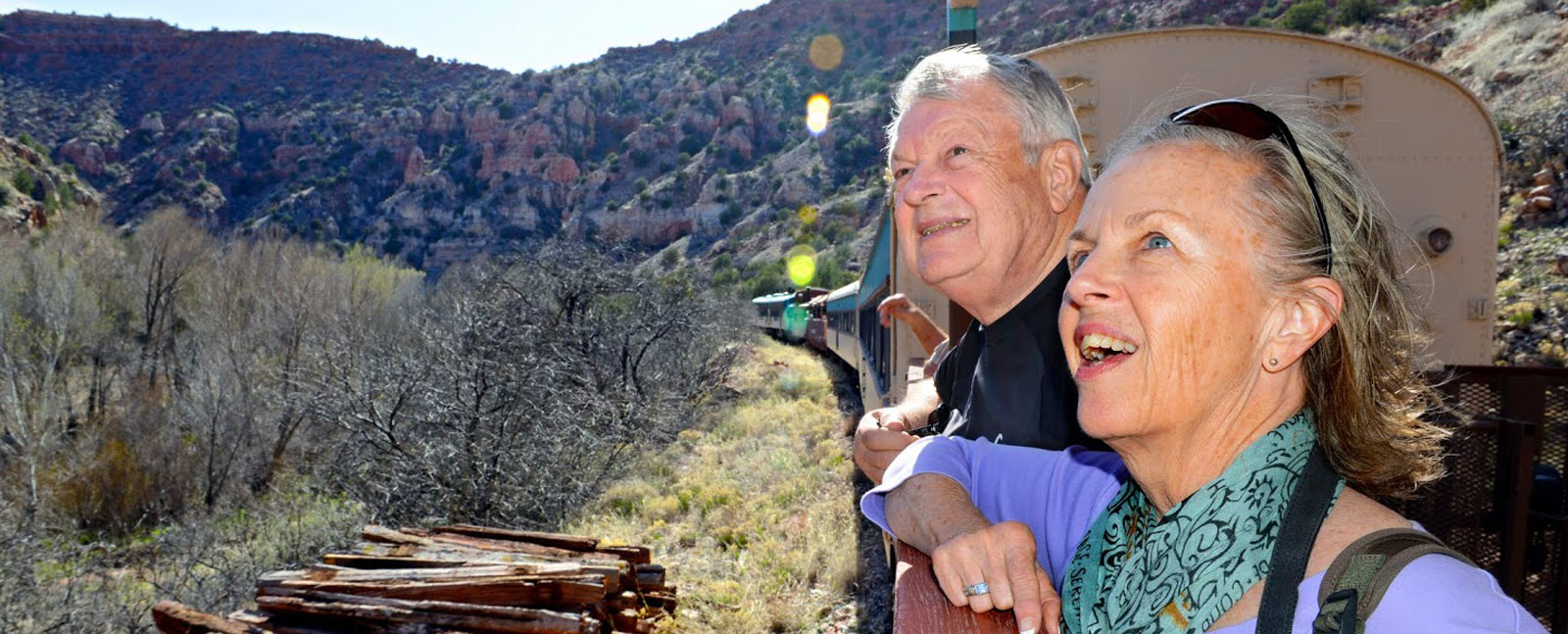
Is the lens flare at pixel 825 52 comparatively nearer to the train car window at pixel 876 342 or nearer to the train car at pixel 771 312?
the train car at pixel 771 312

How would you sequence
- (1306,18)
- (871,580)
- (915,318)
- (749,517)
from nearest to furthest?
(915,318), (871,580), (749,517), (1306,18)

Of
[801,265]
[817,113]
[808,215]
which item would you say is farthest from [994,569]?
[817,113]

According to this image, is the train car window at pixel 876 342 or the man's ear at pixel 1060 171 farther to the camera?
the train car window at pixel 876 342

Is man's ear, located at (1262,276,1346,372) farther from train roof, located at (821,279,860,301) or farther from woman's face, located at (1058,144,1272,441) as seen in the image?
train roof, located at (821,279,860,301)

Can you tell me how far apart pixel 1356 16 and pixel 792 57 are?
58.4 m

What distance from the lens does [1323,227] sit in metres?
1.08

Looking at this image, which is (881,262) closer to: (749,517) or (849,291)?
(749,517)

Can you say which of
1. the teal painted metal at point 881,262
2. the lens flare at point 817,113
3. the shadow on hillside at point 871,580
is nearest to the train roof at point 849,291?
the teal painted metal at point 881,262

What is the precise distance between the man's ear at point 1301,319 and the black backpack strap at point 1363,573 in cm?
28

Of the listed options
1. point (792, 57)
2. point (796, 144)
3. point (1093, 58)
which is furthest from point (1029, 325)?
point (792, 57)

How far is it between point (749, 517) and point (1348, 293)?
30.6ft

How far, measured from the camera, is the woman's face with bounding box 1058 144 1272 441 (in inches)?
42.4

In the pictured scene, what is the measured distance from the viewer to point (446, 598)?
228 inches

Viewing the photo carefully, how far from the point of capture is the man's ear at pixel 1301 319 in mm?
1062
